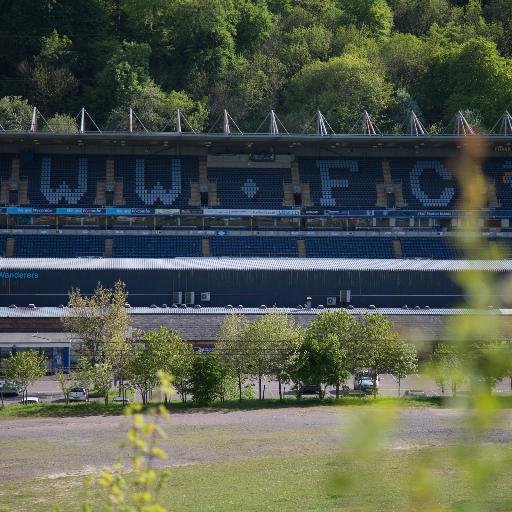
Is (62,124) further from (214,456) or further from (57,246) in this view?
(214,456)

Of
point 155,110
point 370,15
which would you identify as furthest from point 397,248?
point 370,15

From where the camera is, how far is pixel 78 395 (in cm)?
4919

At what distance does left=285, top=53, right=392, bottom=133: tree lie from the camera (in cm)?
8294

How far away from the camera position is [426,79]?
9100 cm

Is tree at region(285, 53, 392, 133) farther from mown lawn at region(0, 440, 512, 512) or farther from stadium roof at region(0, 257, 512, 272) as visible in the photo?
mown lawn at region(0, 440, 512, 512)

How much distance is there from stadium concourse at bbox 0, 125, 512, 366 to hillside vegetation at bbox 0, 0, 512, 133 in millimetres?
10803

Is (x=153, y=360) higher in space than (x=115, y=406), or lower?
higher

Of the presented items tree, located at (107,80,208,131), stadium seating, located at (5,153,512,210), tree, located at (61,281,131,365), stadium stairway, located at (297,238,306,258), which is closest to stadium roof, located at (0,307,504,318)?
tree, located at (61,281,131,365)

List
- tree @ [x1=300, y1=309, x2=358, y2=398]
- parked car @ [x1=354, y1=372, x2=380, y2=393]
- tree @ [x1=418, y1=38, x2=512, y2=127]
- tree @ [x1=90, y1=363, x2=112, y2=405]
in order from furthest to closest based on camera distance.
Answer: tree @ [x1=418, y1=38, x2=512, y2=127] → parked car @ [x1=354, y1=372, x2=380, y2=393] → tree @ [x1=300, y1=309, x2=358, y2=398] → tree @ [x1=90, y1=363, x2=112, y2=405]

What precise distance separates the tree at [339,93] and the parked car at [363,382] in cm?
3265

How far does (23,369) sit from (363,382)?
15.2 meters

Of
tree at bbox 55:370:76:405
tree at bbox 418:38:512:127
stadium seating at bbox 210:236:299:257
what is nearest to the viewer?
tree at bbox 55:370:76:405

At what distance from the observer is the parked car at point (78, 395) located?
4906 cm

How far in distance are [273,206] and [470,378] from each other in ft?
205
